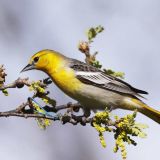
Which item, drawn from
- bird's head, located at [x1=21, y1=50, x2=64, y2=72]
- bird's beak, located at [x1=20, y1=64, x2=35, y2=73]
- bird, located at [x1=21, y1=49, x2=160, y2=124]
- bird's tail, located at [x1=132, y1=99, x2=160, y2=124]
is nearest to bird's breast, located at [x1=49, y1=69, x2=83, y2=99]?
bird, located at [x1=21, y1=49, x2=160, y2=124]

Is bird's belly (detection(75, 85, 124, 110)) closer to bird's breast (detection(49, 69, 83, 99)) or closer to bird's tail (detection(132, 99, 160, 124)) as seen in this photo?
bird's breast (detection(49, 69, 83, 99))

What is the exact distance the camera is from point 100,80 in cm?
505

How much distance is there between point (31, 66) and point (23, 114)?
2068 millimetres

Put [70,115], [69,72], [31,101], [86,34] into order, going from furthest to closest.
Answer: [69,72] → [86,34] → [70,115] → [31,101]

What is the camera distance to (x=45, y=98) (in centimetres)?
317

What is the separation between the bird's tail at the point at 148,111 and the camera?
4.52m

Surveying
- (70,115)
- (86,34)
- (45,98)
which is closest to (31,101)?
(45,98)

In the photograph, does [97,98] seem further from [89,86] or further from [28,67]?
[28,67]

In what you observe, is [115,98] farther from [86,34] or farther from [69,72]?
[86,34]

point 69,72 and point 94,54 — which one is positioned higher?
point 69,72

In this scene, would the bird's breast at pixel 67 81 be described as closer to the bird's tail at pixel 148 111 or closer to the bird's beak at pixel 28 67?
the bird's beak at pixel 28 67

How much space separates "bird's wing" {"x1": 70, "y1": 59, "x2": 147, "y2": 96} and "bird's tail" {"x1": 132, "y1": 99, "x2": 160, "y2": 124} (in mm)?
140

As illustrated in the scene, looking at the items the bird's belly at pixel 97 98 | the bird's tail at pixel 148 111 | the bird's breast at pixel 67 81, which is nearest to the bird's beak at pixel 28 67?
the bird's breast at pixel 67 81

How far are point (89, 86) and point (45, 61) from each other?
0.61 meters
